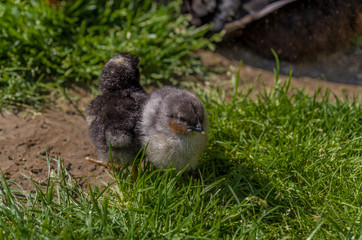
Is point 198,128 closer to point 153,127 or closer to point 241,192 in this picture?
point 153,127

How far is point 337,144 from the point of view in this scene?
4137 millimetres

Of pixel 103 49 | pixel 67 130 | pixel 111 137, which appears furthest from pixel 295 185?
pixel 103 49

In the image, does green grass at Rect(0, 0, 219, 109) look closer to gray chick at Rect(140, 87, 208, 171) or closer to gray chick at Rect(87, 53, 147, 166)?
gray chick at Rect(87, 53, 147, 166)

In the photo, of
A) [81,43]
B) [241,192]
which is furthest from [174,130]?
[81,43]

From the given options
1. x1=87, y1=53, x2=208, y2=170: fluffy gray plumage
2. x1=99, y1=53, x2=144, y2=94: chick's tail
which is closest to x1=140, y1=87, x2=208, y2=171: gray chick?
x1=87, y1=53, x2=208, y2=170: fluffy gray plumage

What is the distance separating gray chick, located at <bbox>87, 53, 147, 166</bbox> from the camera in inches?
143

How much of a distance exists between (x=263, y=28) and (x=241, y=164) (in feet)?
10.7

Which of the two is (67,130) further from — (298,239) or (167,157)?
(298,239)

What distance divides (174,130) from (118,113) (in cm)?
57

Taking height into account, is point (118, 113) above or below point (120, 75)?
below

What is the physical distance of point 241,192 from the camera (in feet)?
12.5

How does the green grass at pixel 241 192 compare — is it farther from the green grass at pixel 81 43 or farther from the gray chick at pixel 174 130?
the green grass at pixel 81 43

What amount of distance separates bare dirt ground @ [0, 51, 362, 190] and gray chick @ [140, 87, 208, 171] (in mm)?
617

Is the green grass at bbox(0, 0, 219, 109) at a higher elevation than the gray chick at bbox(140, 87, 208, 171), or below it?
higher
